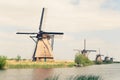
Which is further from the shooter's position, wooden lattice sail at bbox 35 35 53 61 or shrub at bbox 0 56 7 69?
wooden lattice sail at bbox 35 35 53 61

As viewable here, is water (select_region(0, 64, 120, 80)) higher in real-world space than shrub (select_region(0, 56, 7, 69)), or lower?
lower

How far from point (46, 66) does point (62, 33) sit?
950 cm

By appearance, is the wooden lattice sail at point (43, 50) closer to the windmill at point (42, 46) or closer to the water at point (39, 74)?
the windmill at point (42, 46)

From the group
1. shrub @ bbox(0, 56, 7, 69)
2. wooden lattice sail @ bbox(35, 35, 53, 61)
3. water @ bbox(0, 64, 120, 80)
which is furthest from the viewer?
wooden lattice sail @ bbox(35, 35, 53, 61)

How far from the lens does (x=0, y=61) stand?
59.6 m

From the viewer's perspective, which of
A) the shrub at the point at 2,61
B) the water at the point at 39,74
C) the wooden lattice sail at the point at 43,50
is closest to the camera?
the water at the point at 39,74

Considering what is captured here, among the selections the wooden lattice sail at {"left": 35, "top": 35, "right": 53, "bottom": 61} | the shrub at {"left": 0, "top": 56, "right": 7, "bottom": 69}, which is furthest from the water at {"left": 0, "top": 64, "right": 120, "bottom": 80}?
the wooden lattice sail at {"left": 35, "top": 35, "right": 53, "bottom": 61}

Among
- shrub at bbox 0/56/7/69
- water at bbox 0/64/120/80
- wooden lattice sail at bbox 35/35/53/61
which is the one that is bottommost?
water at bbox 0/64/120/80

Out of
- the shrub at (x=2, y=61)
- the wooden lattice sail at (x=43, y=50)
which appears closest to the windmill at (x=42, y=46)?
the wooden lattice sail at (x=43, y=50)

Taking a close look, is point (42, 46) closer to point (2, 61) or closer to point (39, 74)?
point (2, 61)

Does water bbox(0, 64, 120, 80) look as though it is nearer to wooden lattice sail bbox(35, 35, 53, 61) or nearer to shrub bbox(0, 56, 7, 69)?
shrub bbox(0, 56, 7, 69)

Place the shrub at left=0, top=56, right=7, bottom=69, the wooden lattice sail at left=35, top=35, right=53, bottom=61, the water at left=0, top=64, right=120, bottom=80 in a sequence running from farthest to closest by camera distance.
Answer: the wooden lattice sail at left=35, top=35, right=53, bottom=61 → the shrub at left=0, top=56, right=7, bottom=69 → the water at left=0, top=64, right=120, bottom=80

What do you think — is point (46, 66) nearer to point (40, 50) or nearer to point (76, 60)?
point (40, 50)

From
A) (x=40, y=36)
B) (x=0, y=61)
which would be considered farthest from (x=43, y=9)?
(x=0, y=61)
